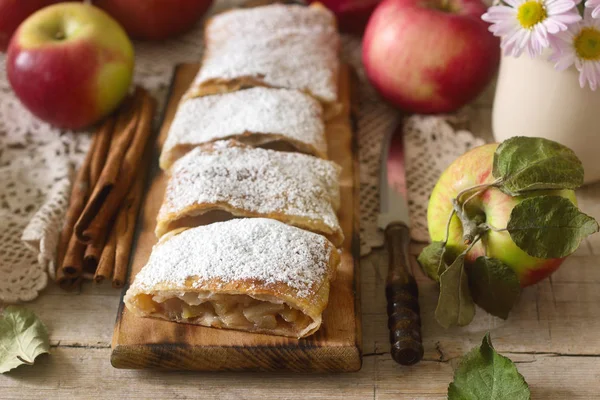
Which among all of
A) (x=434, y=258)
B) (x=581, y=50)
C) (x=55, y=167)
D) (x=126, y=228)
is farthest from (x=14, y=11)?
(x=581, y=50)

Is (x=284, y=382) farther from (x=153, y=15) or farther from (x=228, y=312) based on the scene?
(x=153, y=15)

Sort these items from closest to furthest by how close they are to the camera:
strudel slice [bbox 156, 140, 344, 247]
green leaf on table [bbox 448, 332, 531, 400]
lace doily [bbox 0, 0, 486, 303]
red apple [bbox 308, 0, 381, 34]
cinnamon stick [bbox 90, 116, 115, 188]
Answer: green leaf on table [bbox 448, 332, 531, 400] < strudel slice [bbox 156, 140, 344, 247] < lace doily [bbox 0, 0, 486, 303] < cinnamon stick [bbox 90, 116, 115, 188] < red apple [bbox 308, 0, 381, 34]

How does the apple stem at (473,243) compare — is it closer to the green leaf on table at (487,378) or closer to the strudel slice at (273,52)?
the green leaf on table at (487,378)

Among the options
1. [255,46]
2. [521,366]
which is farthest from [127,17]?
[521,366]

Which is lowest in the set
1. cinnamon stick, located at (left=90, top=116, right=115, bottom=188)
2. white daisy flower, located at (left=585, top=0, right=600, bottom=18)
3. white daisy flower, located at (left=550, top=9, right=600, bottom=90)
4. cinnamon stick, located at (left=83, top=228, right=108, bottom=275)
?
cinnamon stick, located at (left=83, top=228, right=108, bottom=275)

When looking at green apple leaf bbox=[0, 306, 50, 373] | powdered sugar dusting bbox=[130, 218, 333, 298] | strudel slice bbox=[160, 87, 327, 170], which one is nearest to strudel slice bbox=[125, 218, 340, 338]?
powdered sugar dusting bbox=[130, 218, 333, 298]

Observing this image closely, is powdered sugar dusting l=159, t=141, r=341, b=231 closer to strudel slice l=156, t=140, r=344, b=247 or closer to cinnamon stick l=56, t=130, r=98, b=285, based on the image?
strudel slice l=156, t=140, r=344, b=247
